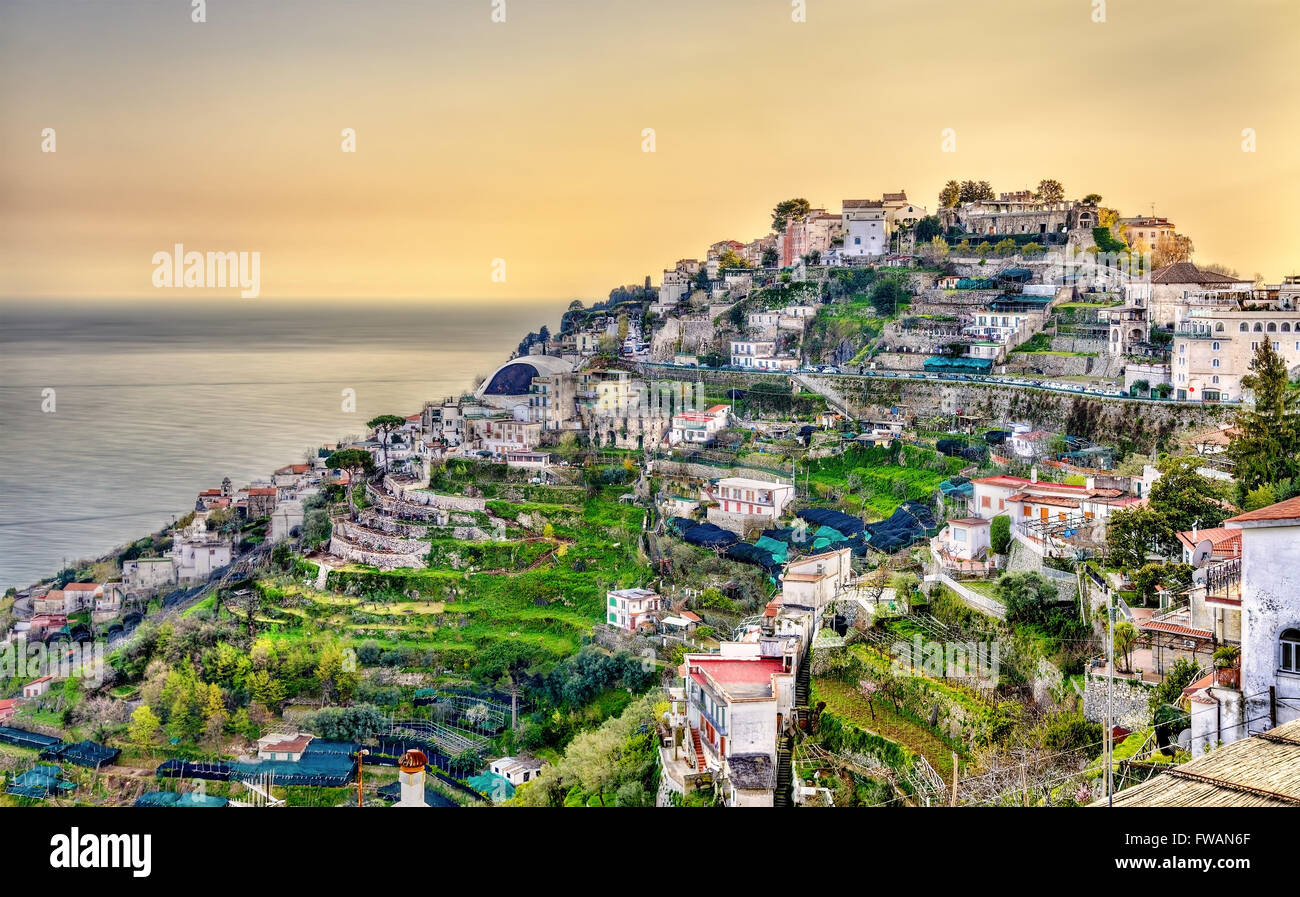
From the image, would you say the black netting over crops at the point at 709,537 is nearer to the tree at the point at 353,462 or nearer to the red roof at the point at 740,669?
the red roof at the point at 740,669

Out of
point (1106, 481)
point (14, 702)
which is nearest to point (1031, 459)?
point (1106, 481)

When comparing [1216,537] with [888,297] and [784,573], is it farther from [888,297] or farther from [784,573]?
[888,297]

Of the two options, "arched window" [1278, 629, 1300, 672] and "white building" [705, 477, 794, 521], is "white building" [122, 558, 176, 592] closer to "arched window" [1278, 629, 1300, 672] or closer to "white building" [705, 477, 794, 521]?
"white building" [705, 477, 794, 521]

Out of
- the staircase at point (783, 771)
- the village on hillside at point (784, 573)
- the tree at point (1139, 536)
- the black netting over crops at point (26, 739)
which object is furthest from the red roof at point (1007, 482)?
the black netting over crops at point (26, 739)

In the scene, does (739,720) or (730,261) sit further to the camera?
(730,261)

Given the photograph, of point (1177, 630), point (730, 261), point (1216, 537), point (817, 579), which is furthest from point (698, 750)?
point (730, 261)
